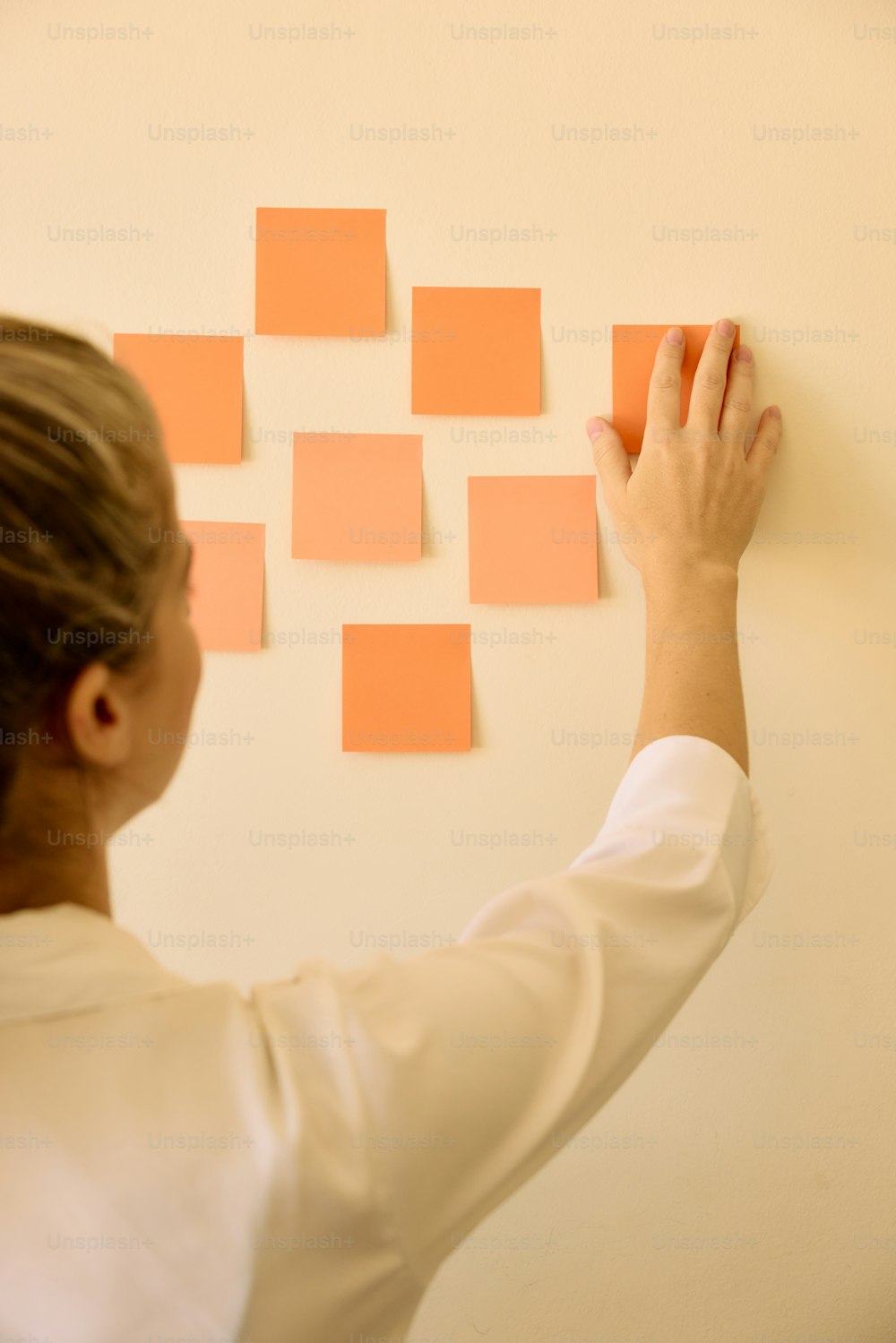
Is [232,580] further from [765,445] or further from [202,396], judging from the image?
[765,445]

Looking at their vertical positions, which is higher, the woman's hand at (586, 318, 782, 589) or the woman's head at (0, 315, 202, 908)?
the woman's hand at (586, 318, 782, 589)

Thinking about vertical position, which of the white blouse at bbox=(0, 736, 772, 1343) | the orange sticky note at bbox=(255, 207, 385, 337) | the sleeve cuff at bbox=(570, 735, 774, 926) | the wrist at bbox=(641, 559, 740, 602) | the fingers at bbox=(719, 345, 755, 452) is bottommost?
the white blouse at bbox=(0, 736, 772, 1343)

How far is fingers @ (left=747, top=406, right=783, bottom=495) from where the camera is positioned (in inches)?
35.9

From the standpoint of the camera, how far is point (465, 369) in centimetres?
97

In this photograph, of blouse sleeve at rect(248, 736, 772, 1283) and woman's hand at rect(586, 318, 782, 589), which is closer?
blouse sleeve at rect(248, 736, 772, 1283)

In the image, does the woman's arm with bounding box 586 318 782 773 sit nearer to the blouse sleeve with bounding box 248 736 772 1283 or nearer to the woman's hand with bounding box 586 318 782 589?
the woman's hand with bounding box 586 318 782 589

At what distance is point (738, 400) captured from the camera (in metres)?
0.92

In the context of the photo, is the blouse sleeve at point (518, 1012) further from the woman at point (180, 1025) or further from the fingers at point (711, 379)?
the fingers at point (711, 379)

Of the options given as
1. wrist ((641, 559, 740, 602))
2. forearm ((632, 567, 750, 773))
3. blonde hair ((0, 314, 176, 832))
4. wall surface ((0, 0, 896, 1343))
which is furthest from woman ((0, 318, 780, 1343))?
wall surface ((0, 0, 896, 1343))

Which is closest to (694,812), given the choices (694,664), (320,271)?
(694,664)

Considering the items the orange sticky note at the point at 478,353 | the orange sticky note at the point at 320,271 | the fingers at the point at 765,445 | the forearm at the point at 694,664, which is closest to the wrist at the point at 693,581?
the forearm at the point at 694,664

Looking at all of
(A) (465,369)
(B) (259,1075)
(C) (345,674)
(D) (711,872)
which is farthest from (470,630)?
(B) (259,1075)

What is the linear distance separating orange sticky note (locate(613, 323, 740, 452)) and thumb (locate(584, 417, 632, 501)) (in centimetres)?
2

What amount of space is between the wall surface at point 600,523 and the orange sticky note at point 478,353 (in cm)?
2
